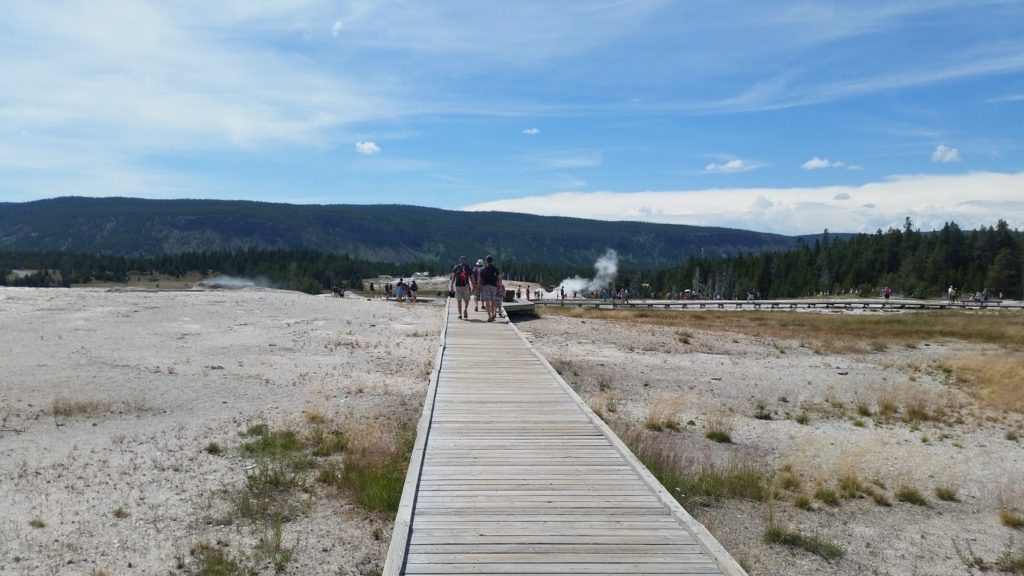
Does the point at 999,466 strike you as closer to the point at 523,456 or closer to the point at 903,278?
the point at 523,456

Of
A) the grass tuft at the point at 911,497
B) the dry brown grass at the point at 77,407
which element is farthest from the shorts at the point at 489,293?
the grass tuft at the point at 911,497

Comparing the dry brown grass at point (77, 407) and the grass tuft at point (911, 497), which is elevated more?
the dry brown grass at point (77, 407)

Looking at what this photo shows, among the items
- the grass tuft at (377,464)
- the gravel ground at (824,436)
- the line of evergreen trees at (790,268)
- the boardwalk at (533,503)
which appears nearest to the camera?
the boardwalk at (533,503)

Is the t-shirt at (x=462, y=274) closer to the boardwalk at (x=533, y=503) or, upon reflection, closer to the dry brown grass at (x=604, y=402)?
the dry brown grass at (x=604, y=402)

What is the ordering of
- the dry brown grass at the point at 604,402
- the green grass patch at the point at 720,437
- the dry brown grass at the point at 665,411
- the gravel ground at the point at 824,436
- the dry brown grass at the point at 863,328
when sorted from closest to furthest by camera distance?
the gravel ground at the point at 824,436
the green grass patch at the point at 720,437
the dry brown grass at the point at 665,411
the dry brown grass at the point at 604,402
the dry brown grass at the point at 863,328

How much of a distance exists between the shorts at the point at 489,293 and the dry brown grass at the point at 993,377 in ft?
42.1

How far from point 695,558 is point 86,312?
2906 centimetres

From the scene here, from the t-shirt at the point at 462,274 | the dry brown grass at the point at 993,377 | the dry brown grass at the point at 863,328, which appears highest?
the t-shirt at the point at 462,274

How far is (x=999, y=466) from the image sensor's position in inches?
496

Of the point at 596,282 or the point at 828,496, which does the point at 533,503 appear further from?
the point at 596,282

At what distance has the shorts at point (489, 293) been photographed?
70.4 ft

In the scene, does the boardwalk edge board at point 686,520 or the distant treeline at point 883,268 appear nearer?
the boardwalk edge board at point 686,520

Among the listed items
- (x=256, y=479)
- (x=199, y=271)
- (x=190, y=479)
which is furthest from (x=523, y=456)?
(x=199, y=271)

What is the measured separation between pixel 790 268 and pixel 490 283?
110m
